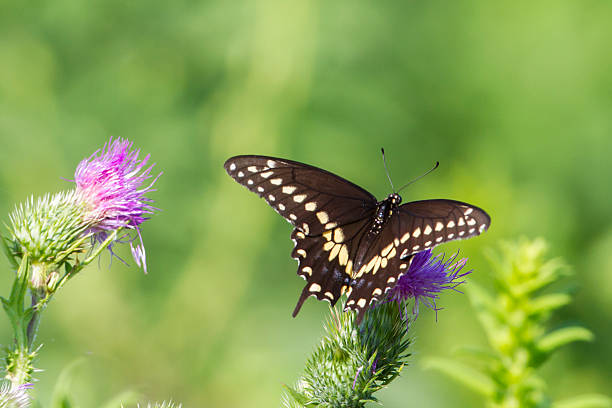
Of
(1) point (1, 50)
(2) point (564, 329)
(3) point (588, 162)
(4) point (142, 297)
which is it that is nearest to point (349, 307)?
(2) point (564, 329)

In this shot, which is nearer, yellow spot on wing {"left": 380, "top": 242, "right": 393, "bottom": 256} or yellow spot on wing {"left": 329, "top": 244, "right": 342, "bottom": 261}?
yellow spot on wing {"left": 380, "top": 242, "right": 393, "bottom": 256}

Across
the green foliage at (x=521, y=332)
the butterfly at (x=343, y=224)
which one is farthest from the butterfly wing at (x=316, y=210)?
the green foliage at (x=521, y=332)

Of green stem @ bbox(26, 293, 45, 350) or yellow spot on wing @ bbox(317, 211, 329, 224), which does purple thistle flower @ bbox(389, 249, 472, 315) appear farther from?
green stem @ bbox(26, 293, 45, 350)

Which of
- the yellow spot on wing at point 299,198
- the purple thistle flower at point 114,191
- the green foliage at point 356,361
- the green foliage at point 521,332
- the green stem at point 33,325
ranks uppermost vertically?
the yellow spot on wing at point 299,198

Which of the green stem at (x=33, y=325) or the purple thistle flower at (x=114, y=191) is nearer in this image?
the green stem at (x=33, y=325)

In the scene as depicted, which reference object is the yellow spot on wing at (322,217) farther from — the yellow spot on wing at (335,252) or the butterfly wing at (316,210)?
the yellow spot on wing at (335,252)

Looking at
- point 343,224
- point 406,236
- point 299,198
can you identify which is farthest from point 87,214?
point 406,236

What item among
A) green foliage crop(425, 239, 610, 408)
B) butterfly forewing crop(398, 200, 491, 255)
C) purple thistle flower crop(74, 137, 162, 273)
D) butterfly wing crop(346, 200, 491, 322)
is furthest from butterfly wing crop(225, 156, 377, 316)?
green foliage crop(425, 239, 610, 408)
